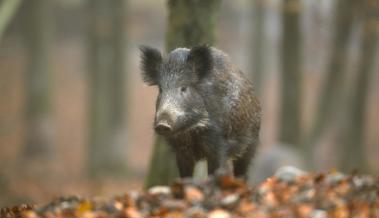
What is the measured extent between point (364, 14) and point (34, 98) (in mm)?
11066

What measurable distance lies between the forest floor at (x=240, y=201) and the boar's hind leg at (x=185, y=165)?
1679 millimetres

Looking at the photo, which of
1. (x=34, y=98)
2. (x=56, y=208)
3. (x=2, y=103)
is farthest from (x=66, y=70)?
(x=56, y=208)

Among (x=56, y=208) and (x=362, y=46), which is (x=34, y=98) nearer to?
(x=362, y=46)

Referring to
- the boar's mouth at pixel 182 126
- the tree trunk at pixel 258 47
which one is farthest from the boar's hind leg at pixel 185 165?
the tree trunk at pixel 258 47

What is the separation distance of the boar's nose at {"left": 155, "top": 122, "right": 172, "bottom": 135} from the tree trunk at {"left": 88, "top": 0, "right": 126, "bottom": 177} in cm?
1619

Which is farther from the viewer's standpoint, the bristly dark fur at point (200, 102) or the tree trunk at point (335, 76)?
the tree trunk at point (335, 76)

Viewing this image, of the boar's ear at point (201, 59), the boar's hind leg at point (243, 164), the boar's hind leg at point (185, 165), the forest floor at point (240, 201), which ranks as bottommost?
the forest floor at point (240, 201)

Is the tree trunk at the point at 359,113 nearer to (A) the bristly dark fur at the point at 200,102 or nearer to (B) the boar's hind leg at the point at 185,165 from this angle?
(A) the bristly dark fur at the point at 200,102

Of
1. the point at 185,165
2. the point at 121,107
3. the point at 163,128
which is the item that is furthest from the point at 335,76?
the point at 163,128

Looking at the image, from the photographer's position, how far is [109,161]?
2481 centimetres

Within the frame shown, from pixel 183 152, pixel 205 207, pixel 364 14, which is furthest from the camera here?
pixel 364 14

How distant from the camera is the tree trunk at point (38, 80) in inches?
997

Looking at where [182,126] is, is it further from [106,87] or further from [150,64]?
[106,87]

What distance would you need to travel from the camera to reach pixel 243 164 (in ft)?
30.7
